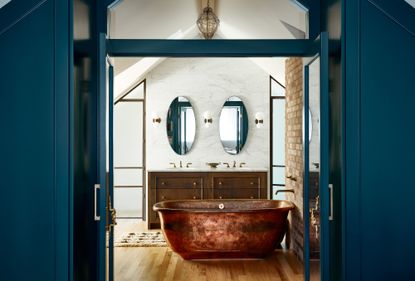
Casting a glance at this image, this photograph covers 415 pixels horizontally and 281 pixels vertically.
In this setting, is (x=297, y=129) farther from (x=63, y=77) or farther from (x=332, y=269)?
(x=63, y=77)

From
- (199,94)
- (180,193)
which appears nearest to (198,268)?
(180,193)

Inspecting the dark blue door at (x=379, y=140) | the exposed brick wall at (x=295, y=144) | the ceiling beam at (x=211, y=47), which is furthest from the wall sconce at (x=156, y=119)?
the dark blue door at (x=379, y=140)

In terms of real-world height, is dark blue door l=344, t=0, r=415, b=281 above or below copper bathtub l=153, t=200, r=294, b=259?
above

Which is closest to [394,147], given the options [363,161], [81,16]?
[363,161]

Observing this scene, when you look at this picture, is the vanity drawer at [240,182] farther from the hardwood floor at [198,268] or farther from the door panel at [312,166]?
the door panel at [312,166]

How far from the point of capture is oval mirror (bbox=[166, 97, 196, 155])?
25.6ft

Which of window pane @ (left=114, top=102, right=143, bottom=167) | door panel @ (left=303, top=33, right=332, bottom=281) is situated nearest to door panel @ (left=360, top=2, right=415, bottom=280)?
door panel @ (left=303, top=33, right=332, bottom=281)

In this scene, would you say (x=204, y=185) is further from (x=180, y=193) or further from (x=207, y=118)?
(x=207, y=118)

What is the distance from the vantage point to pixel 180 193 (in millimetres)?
7184

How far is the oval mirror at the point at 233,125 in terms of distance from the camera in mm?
7762

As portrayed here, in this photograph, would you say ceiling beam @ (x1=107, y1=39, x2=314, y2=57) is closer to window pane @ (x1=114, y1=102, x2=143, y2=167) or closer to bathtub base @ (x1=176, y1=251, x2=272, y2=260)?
bathtub base @ (x1=176, y1=251, x2=272, y2=260)

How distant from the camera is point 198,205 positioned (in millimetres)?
6320

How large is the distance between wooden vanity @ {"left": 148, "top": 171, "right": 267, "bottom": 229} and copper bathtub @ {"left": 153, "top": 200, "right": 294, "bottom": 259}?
1710 millimetres

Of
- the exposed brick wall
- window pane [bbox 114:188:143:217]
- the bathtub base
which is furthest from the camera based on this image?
window pane [bbox 114:188:143:217]
